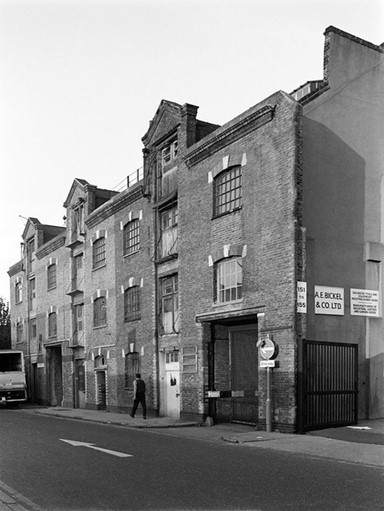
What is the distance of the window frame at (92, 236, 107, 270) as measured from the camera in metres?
30.6

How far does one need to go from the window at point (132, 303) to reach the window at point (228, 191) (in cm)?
749

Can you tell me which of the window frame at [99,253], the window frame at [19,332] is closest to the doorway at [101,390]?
the window frame at [99,253]

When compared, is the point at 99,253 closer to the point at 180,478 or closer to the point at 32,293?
the point at 32,293

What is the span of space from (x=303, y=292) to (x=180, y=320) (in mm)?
6715

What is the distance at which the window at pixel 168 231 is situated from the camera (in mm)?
24297

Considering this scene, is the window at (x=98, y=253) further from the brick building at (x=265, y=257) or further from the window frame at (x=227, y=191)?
the window frame at (x=227, y=191)

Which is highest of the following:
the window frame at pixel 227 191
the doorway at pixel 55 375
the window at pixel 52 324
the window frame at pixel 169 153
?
the window frame at pixel 169 153

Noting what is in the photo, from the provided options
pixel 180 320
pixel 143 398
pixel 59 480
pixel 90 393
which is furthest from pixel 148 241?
pixel 59 480

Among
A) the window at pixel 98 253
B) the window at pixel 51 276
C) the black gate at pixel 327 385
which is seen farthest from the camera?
the window at pixel 51 276

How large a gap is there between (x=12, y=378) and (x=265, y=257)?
22377 mm

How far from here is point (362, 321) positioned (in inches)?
736

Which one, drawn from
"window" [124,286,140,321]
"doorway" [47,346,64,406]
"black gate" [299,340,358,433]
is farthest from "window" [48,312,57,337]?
"black gate" [299,340,358,433]

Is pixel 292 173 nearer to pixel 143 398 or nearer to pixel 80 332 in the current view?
pixel 143 398

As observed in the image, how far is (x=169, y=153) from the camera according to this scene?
25.0 m
